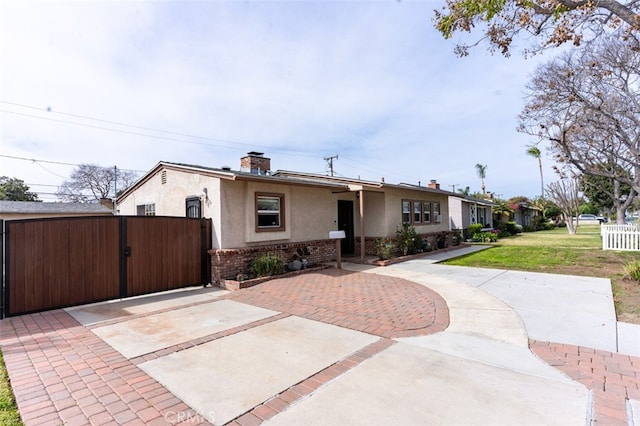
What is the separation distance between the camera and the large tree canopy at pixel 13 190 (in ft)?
118

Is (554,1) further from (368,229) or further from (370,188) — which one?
(368,229)

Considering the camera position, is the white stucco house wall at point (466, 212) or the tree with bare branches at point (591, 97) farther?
the white stucco house wall at point (466, 212)

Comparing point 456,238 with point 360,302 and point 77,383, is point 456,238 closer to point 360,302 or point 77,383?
point 360,302

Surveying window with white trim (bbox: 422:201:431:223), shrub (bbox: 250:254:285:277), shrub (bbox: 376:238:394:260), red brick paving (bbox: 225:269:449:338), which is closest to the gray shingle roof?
shrub (bbox: 250:254:285:277)

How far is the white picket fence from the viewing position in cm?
1423

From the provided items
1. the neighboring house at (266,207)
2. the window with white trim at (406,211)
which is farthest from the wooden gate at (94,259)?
the window with white trim at (406,211)

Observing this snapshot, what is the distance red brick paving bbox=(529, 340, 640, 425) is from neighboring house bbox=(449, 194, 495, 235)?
1901 cm

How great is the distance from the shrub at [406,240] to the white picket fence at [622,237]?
9070 millimetres

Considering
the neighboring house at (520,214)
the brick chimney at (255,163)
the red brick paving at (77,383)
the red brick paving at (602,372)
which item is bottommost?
the red brick paving at (602,372)

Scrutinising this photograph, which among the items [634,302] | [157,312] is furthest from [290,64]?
[634,302]

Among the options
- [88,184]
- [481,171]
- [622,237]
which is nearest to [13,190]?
[88,184]

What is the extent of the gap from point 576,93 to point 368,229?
29.5ft

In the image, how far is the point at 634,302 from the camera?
250 inches

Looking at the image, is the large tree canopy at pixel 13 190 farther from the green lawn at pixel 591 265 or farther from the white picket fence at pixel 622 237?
the white picket fence at pixel 622 237
